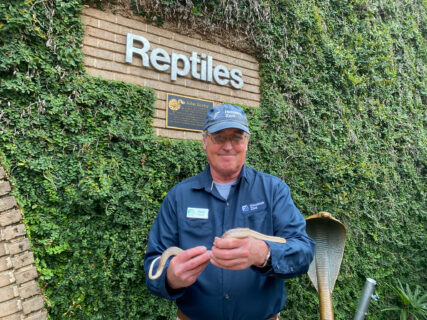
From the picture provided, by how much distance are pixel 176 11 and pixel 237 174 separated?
8.52 feet

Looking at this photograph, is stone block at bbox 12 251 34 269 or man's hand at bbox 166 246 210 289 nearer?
man's hand at bbox 166 246 210 289

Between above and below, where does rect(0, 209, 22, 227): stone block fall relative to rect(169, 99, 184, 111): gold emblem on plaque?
below

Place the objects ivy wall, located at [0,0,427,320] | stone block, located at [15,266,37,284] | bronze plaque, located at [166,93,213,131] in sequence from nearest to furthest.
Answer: stone block, located at [15,266,37,284]
ivy wall, located at [0,0,427,320]
bronze plaque, located at [166,93,213,131]

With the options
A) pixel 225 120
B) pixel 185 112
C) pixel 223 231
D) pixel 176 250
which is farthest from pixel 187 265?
pixel 185 112

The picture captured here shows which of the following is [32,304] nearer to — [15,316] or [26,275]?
[15,316]

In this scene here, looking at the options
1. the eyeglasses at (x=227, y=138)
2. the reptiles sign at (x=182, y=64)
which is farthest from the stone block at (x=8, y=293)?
the reptiles sign at (x=182, y=64)

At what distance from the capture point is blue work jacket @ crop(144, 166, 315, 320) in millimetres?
1799

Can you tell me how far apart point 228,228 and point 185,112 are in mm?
1979

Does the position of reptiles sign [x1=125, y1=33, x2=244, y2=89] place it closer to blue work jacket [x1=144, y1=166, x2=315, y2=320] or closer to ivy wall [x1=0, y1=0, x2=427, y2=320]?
ivy wall [x1=0, y1=0, x2=427, y2=320]

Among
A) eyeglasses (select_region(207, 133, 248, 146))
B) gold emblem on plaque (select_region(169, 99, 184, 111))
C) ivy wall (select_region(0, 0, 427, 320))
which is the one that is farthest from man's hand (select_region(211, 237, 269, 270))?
gold emblem on plaque (select_region(169, 99, 184, 111))

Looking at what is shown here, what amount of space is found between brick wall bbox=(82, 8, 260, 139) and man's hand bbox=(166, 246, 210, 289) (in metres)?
2.01

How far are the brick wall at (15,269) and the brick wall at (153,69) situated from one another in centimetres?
157

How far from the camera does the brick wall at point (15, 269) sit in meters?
2.29

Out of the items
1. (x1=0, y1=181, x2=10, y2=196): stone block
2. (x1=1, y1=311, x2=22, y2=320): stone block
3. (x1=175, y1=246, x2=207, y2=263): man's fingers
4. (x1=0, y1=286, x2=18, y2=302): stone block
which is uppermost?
(x1=0, y1=181, x2=10, y2=196): stone block
